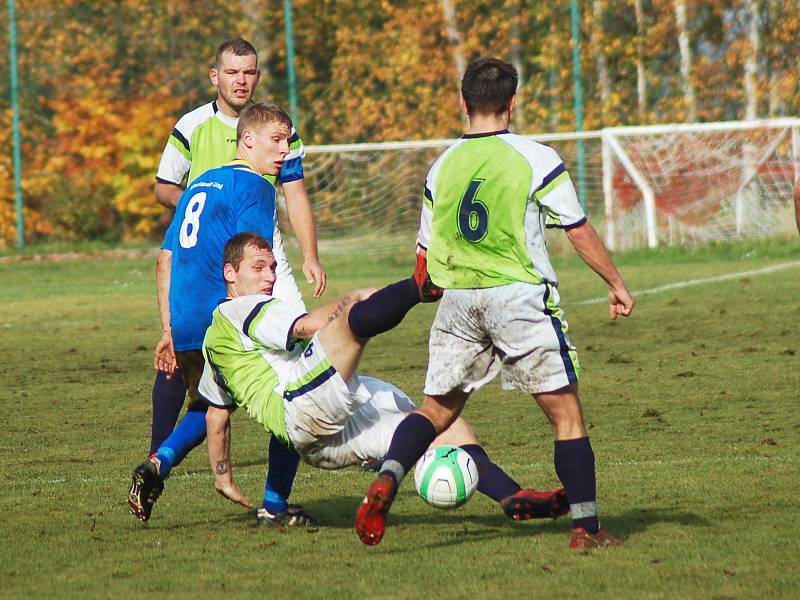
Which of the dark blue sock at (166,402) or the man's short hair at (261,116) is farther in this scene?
the dark blue sock at (166,402)

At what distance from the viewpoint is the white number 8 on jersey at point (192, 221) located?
5734 mm

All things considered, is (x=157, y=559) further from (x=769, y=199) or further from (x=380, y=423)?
(x=769, y=199)

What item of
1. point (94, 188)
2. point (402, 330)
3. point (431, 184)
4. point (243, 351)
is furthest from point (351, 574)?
point (94, 188)

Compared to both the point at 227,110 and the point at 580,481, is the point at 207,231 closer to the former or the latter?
the point at 227,110

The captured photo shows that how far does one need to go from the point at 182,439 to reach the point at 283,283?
76 centimetres

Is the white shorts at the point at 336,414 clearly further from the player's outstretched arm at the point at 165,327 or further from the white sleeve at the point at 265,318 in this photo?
the player's outstretched arm at the point at 165,327

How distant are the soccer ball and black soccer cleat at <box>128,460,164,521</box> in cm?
105

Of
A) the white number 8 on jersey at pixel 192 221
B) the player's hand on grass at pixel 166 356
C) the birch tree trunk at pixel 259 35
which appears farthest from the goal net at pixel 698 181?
the white number 8 on jersey at pixel 192 221

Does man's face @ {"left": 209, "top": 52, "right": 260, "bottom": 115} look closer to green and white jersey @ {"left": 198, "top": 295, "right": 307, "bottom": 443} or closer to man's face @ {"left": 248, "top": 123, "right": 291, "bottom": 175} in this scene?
man's face @ {"left": 248, "top": 123, "right": 291, "bottom": 175}

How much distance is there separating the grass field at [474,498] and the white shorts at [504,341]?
60 centimetres

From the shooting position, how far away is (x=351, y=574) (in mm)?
4625

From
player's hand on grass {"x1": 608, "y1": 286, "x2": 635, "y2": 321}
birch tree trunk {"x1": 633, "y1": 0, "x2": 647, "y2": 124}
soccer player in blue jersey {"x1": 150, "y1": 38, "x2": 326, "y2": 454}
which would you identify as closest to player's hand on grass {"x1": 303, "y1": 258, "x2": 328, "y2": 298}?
soccer player in blue jersey {"x1": 150, "y1": 38, "x2": 326, "y2": 454}

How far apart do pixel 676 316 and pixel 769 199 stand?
746 cm

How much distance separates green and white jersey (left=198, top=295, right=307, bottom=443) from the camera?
200 inches
